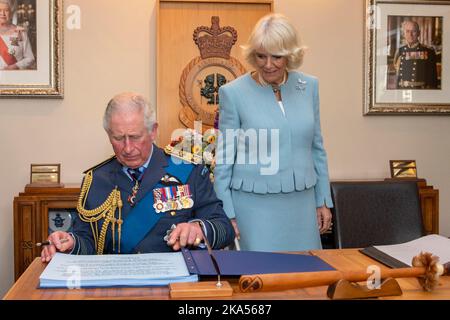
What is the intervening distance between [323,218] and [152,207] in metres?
0.97

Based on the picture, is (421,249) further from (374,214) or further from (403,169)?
(403,169)

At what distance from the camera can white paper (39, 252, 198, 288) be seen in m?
1.42

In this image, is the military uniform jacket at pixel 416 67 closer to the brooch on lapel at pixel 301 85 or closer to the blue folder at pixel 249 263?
the brooch on lapel at pixel 301 85

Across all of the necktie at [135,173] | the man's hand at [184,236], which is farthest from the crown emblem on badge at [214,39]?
the man's hand at [184,236]

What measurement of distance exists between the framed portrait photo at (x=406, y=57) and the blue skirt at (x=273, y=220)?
176 cm

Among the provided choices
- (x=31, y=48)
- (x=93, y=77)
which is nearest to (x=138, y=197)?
(x=93, y=77)

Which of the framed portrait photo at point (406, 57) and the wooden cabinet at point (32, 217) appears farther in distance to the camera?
the framed portrait photo at point (406, 57)

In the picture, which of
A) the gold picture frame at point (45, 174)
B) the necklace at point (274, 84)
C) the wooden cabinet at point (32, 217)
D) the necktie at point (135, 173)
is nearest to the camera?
the necktie at point (135, 173)

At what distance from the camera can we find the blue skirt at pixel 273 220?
99.7 inches

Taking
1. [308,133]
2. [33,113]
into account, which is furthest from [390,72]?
[33,113]

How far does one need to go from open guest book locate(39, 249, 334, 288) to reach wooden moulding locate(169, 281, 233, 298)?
5cm

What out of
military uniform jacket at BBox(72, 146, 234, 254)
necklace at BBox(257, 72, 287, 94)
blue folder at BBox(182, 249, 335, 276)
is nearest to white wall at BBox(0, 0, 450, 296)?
necklace at BBox(257, 72, 287, 94)

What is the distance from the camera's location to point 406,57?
4109 millimetres

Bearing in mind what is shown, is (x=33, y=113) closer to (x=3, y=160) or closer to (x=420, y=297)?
(x=3, y=160)
